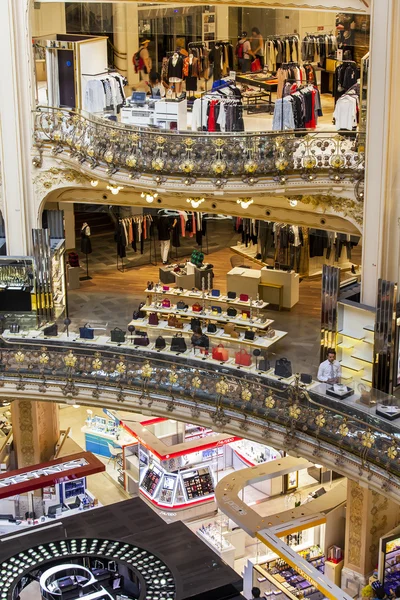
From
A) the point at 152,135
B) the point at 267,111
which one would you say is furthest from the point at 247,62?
the point at 152,135

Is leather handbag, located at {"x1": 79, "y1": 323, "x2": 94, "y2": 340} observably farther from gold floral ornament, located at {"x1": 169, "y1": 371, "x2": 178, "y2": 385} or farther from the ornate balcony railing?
the ornate balcony railing

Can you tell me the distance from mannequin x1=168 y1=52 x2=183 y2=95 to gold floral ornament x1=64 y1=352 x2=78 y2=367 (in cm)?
658

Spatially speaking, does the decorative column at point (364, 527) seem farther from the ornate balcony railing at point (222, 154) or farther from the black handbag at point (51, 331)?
the black handbag at point (51, 331)

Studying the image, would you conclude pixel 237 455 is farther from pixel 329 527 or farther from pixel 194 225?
pixel 194 225

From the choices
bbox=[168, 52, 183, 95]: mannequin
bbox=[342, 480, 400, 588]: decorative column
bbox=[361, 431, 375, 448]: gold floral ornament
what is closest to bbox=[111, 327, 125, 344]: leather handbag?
bbox=[342, 480, 400, 588]: decorative column

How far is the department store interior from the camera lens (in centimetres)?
1950

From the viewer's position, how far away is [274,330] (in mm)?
23188

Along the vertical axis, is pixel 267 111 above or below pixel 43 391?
above

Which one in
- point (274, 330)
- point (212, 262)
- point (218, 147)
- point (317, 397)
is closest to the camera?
point (317, 397)

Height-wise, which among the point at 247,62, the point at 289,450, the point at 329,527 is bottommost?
the point at 329,527

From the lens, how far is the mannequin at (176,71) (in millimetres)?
25016

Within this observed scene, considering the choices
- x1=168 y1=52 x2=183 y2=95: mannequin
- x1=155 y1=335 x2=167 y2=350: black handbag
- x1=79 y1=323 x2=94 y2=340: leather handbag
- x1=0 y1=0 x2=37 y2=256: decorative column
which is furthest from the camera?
x1=168 y1=52 x2=183 y2=95: mannequin

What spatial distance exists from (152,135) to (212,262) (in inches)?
262

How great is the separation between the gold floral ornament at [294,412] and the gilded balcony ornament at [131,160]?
18.6 feet
